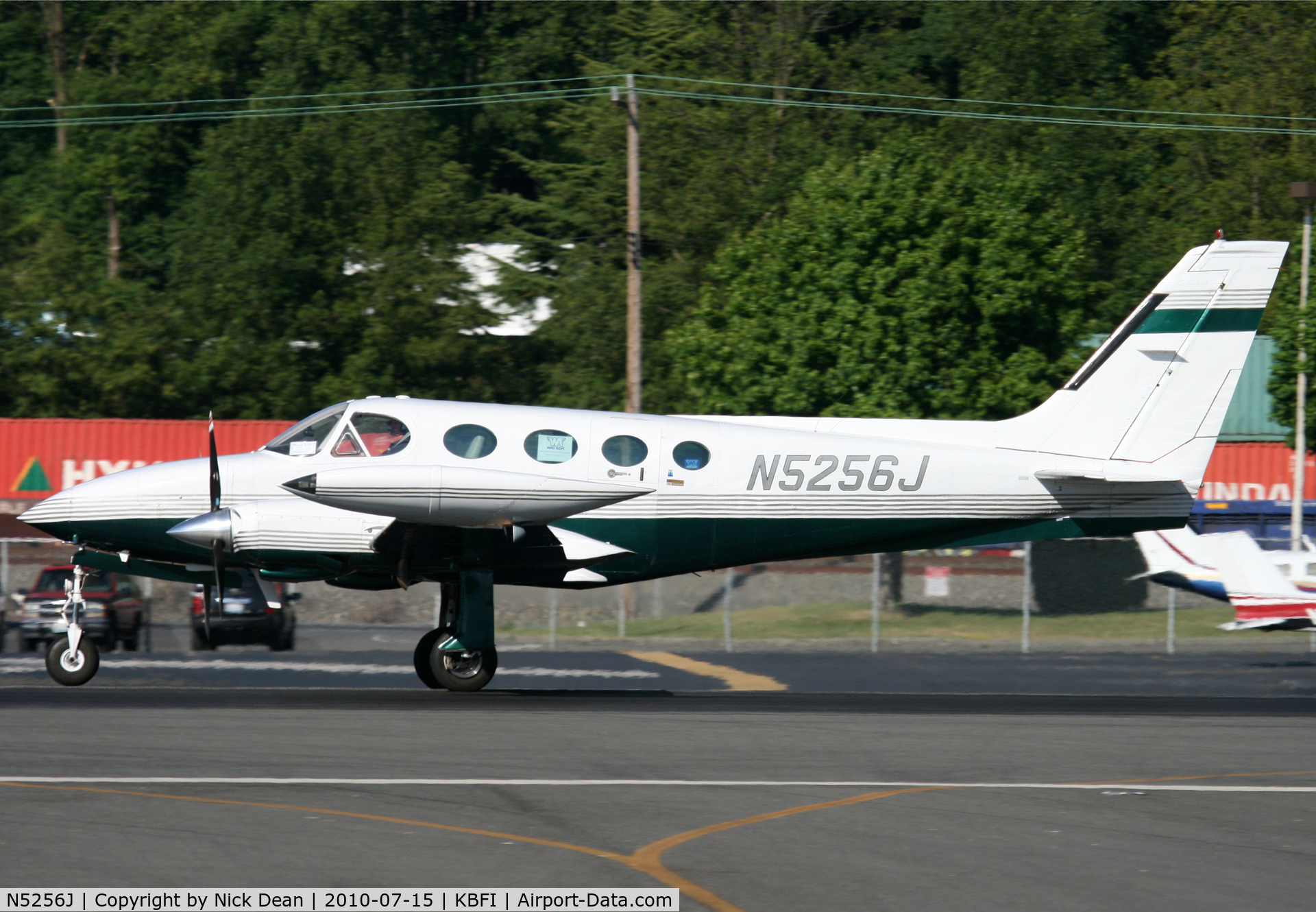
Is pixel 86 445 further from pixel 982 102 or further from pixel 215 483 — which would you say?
pixel 982 102

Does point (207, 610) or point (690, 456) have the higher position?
point (690, 456)

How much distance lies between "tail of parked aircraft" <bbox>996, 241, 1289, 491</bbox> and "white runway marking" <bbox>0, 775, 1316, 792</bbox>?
6554 millimetres

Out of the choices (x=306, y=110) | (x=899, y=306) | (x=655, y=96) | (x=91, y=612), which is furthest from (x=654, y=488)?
(x=306, y=110)

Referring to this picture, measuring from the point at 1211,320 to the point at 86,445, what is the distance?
3541cm

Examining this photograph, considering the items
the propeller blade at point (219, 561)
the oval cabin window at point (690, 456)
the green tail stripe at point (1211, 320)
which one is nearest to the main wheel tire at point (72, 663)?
the propeller blade at point (219, 561)

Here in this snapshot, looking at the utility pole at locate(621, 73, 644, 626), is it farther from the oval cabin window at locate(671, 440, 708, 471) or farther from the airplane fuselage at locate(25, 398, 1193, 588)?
the oval cabin window at locate(671, 440, 708, 471)

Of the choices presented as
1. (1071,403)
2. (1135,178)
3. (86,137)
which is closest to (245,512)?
(1071,403)

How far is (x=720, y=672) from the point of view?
23250 mm

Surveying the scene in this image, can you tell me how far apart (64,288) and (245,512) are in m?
39.0

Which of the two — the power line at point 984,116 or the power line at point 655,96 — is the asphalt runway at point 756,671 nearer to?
the power line at point 655,96

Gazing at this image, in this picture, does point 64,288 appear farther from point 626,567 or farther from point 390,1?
point 626,567

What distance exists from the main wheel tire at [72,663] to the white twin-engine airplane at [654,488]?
0.08 ft

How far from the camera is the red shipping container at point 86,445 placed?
1718 inches

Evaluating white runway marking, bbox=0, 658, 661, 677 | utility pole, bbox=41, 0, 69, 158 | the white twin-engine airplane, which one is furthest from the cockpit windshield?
utility pole, bbox=41, 0, 69, 158
